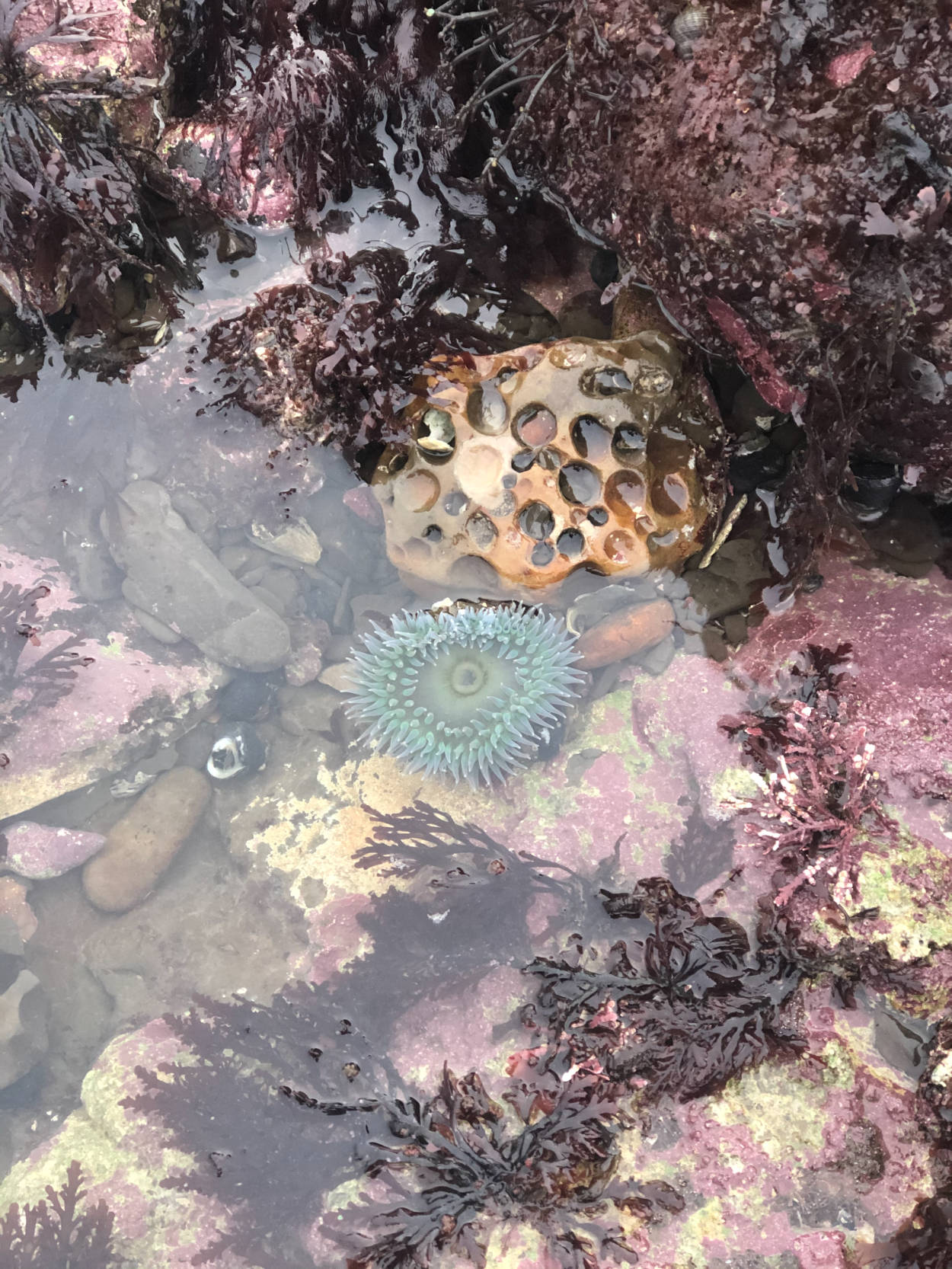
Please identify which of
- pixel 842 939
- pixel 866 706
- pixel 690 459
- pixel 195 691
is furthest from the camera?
pixel 195 691

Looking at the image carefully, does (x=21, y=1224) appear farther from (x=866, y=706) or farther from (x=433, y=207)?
(x=433, y=207)

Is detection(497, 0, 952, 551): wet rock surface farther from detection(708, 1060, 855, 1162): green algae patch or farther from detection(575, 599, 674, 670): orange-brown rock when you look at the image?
detection(708, 1060, 855, 1162): green algae patch

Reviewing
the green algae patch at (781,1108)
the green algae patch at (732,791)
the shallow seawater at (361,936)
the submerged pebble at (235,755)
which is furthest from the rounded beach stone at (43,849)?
the green algae patch at (781,1108)

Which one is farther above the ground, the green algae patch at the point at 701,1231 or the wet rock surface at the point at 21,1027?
the green algae patch at the point at 701,1231

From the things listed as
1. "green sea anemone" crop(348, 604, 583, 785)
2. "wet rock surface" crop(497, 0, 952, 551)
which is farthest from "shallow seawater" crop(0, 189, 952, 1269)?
"wet rock surface" crop(497, 0, 952, 551)

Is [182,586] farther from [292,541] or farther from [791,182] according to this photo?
[791,182]

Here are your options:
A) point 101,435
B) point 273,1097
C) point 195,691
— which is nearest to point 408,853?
point 273,1097

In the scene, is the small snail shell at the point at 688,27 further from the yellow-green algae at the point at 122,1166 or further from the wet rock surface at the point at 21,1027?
the wet rock surface at the point at 21,1027
